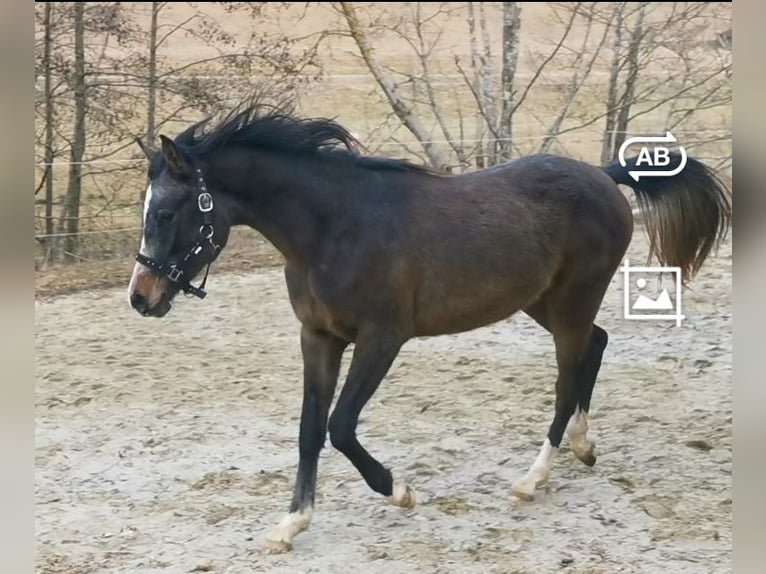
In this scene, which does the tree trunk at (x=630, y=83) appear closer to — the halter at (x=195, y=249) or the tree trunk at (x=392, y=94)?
the tree trunk at (x=392, y=94)

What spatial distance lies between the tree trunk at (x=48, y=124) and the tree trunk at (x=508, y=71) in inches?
138

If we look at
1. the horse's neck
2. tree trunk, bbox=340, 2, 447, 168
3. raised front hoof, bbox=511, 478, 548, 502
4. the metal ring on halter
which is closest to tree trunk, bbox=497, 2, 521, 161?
tree trunk, bbox=340, 2, 447, 168

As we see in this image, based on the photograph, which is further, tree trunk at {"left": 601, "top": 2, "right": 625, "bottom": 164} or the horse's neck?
tree trunk at {"left": 601, "top": 2, "right": 625, "bottom": 164}

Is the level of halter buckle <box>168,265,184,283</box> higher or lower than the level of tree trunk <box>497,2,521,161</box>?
lower

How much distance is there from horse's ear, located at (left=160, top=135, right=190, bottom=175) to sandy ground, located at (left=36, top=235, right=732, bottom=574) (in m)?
1.35

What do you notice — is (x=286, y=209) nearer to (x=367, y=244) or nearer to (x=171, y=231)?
(x=367, y=244)

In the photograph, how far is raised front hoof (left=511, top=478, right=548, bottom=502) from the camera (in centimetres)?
354

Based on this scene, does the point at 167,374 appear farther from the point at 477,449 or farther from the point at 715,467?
the point at 715,467

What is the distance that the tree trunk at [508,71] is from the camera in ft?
22.9

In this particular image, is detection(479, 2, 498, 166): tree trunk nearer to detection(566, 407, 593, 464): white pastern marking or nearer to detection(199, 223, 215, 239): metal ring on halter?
detection(566, 407, 593, 464): white pastern marking

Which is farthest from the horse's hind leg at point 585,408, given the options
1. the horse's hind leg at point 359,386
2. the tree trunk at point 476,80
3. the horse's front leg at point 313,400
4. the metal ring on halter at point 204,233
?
the tree trunk at point 476,80

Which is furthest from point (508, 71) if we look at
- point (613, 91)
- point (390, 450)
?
point (390, 450)

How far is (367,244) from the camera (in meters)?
3.19

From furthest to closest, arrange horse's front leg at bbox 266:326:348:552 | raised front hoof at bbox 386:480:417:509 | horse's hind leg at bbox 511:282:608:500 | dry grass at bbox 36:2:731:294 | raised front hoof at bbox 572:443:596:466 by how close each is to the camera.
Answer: dry grass at bbox 36:2:731:294
raised front hoof at bbox 572:443:596:466
horse's hind leg at bbox 511:282:608:500
raised front hoof at bbox 386:480:417:509
horse's front leg at bbox 266:326:348:552
